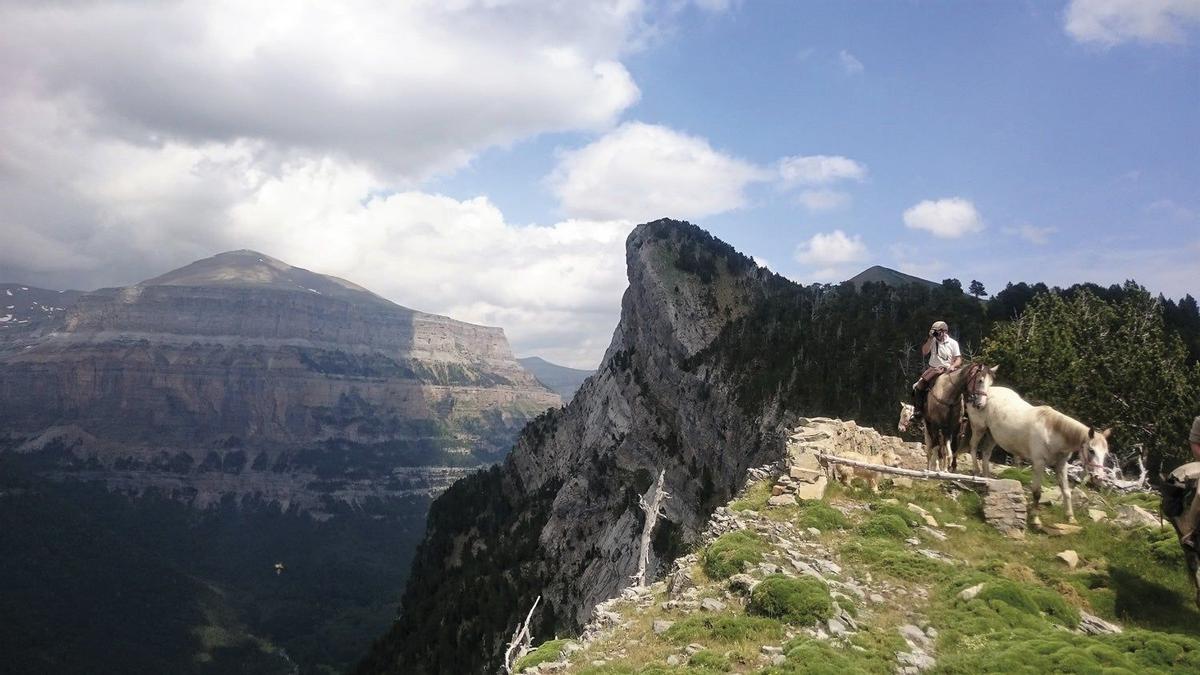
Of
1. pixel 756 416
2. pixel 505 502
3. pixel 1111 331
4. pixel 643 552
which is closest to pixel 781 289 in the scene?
pixel 756 416

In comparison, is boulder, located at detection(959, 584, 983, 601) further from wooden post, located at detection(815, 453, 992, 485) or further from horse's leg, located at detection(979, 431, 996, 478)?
horse's leg, located at detection(979, 431, 996, 478)

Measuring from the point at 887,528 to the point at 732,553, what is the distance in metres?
5.42

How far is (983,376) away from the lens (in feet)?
72.7

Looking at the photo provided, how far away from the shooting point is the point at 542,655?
53.0 feet

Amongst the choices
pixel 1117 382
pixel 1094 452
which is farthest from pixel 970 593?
pixel 1117 382

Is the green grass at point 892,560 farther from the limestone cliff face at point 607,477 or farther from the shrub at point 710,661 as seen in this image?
the limestone cliff face at point 607,477

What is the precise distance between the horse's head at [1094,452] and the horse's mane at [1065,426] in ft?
0.54

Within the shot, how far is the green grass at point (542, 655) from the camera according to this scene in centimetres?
1593

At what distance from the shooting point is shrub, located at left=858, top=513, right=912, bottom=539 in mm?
19984

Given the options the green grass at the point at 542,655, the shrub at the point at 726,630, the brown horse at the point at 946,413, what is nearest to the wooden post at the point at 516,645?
the green grass at the point at 542,655

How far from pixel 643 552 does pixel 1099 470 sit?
17.3 meters

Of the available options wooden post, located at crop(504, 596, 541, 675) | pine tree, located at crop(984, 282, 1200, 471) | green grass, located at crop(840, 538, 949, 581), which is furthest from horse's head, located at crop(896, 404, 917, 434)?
wooden post, located at crop(504, 596, 541, 675)

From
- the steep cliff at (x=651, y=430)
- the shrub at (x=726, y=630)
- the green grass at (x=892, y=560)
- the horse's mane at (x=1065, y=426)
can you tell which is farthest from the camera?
the steep cliff at (x=651, y=430)

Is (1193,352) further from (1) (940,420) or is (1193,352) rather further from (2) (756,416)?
(1) (940,420)
